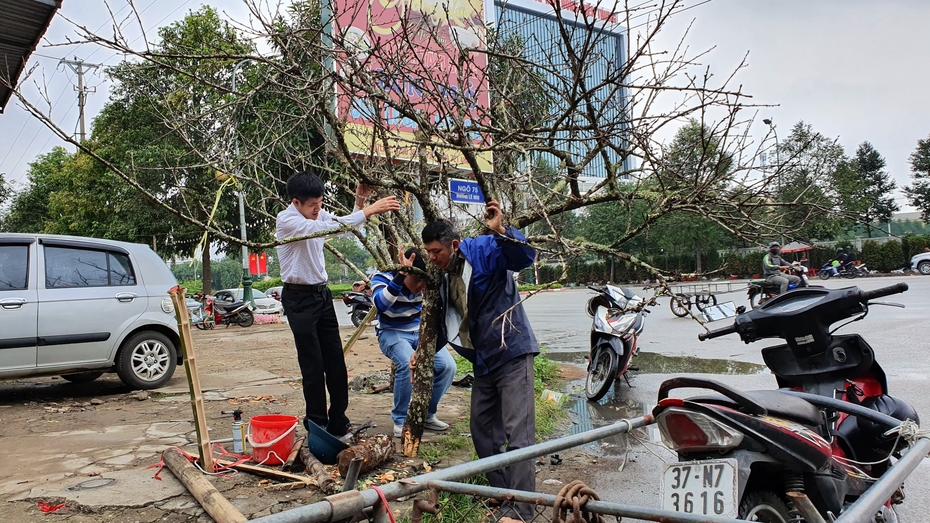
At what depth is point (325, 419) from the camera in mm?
4031

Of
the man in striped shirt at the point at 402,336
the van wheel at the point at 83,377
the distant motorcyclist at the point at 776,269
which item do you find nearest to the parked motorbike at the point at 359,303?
the van wheel at the point at 83,377

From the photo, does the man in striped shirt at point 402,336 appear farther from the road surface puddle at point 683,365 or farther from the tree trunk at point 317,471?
the road surface puddle at point 683,365

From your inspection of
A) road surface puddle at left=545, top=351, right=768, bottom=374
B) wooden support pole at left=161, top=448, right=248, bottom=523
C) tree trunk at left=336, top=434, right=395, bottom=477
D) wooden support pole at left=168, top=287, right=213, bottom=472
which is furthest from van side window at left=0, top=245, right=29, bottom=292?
road surface puddle at left=545, top=351, right=768, bottom=374

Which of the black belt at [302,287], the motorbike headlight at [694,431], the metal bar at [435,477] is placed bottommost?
the motorbike headlight at [694,431]

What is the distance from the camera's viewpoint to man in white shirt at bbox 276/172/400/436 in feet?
12.8

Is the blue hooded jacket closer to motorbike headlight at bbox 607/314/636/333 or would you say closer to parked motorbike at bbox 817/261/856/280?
motorbike headlight at bbox 607/314/636/333

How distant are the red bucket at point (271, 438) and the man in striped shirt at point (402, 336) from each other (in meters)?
0.84

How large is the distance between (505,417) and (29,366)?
195 inches

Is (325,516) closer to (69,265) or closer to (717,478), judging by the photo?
(717,478)

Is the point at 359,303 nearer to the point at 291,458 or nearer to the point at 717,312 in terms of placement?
the point at 291,458

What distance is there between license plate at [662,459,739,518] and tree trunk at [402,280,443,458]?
192 cm

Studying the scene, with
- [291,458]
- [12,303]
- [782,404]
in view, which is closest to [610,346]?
[291,458]

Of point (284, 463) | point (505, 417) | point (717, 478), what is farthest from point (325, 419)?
point (717, 478)

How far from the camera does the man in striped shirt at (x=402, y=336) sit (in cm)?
431
